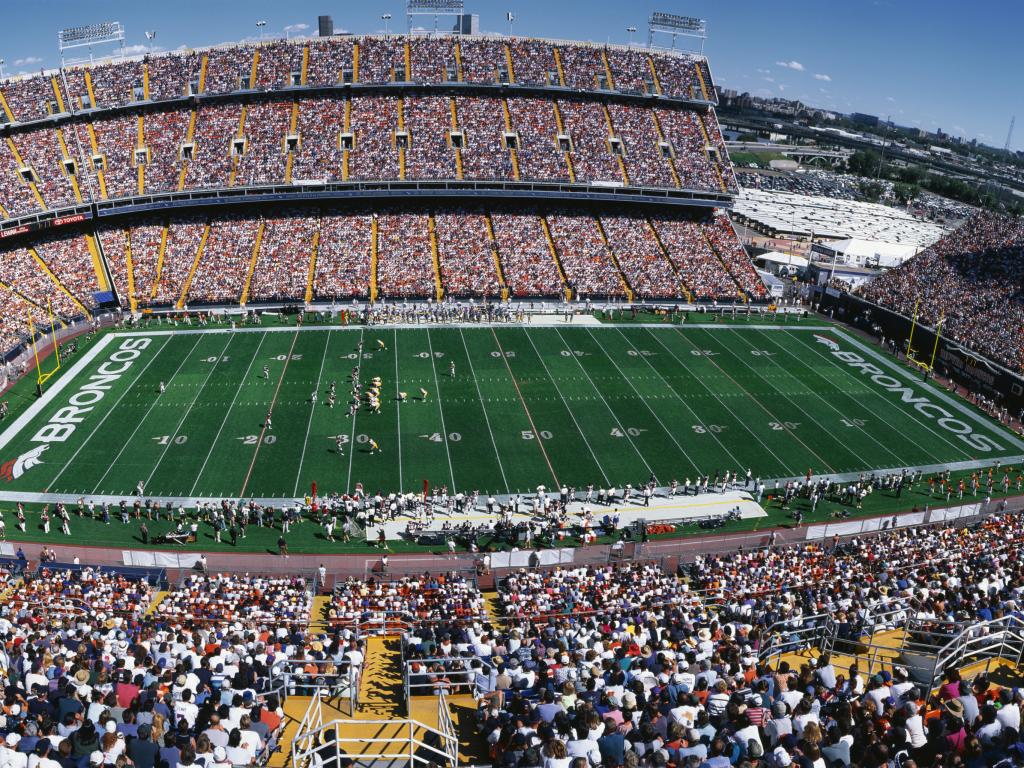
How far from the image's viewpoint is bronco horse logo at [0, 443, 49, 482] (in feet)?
92.3

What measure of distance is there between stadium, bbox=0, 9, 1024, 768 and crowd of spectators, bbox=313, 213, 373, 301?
1.29 feet

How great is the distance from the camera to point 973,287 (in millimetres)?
47500

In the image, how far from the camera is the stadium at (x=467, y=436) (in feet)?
33.9

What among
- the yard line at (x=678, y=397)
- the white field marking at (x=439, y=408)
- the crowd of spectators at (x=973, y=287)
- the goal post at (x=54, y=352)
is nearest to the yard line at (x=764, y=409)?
the yard line at (x=678, y=397)

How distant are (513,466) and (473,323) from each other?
53.7 ft

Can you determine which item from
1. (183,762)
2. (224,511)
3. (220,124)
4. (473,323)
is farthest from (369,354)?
(183,762)

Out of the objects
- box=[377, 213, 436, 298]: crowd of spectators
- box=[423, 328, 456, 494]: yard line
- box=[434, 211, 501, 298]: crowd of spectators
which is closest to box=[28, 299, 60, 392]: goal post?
box=[423, 328, 456, 494]: yard line

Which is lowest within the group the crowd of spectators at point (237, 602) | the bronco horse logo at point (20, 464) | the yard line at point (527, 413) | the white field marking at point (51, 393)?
the bronco horse logo at point (20, 464)

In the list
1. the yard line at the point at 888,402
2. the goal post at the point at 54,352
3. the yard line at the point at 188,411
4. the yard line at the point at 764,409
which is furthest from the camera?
the goal post at the point at 54,352

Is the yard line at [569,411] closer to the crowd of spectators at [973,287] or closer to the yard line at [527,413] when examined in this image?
the yard line at [527,413]

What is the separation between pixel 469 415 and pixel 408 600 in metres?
15.7

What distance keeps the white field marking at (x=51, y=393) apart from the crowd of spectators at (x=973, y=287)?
45.1 meters

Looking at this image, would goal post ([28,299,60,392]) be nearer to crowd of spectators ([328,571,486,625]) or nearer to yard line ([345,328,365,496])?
yard line ([345,328,365,496])

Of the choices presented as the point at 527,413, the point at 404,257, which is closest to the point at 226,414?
the point at 527,413
